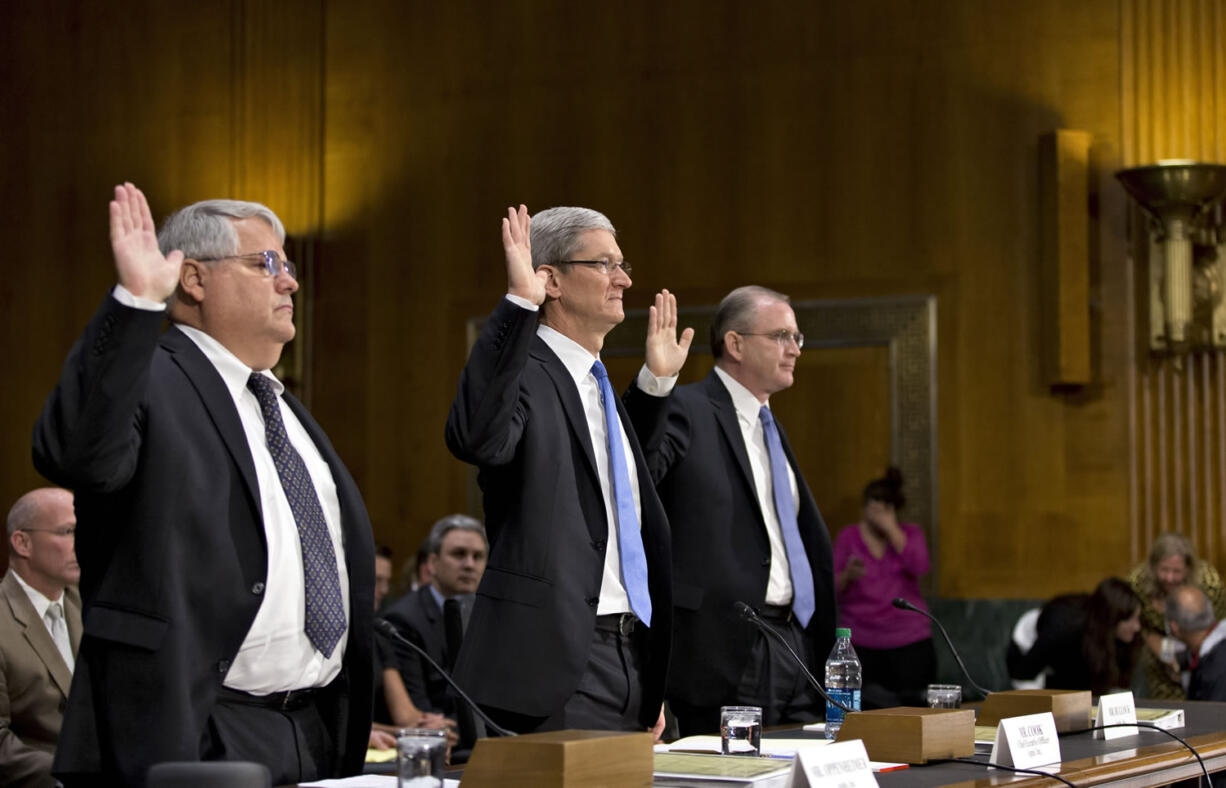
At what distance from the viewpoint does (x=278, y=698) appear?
2.55 meters

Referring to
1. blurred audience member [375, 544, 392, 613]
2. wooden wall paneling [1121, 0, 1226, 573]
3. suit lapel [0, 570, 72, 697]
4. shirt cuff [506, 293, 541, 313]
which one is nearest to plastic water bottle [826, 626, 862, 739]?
shirt cuff [506, 293, 541, 313]

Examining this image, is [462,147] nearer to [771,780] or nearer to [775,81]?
[775,81]

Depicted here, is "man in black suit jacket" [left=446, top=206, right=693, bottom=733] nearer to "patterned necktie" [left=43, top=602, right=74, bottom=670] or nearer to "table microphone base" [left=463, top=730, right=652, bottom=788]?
"table microphone base" [left=463, top=730, right=652, bottom=788]

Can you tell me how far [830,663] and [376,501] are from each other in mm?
5525

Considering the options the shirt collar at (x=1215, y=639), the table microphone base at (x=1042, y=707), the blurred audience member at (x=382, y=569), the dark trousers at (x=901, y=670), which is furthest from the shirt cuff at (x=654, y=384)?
the dark trousers at (x=901, y=670)

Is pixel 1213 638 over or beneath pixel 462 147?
beneath

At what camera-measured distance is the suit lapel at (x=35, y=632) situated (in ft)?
13.2

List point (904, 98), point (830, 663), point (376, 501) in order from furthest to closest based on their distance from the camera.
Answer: point (376, 501) → point (904, 98) → point (830, 663)

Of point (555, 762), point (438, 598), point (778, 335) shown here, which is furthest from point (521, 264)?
point (438, 598)

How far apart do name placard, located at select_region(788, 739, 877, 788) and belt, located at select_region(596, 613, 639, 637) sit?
94 cm

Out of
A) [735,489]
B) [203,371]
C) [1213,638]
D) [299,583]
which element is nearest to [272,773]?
[299,583]

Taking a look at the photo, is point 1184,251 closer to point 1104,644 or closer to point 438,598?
point 1104,644

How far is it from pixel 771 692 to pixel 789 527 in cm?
43

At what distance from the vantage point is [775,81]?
8.28 meters
